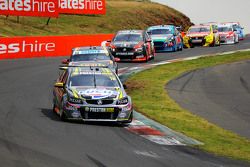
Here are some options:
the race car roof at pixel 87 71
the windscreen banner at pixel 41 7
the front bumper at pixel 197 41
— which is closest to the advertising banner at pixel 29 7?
the windscreen banner at pixel 41 7

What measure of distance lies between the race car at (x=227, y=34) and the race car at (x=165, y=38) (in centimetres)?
776

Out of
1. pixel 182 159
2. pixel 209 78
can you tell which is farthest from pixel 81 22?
pixel 182 159

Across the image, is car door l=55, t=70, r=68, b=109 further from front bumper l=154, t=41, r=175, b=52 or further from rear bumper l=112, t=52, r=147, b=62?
front bumper l=154, t=41, r=175, b=52

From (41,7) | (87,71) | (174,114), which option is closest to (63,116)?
(87,71)

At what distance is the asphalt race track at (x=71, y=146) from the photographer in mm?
11258

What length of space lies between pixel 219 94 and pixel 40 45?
48.2 feet

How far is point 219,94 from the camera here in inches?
898

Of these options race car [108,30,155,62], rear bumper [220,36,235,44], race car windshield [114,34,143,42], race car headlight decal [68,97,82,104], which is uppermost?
race car headlight decal [68,97,82,104]

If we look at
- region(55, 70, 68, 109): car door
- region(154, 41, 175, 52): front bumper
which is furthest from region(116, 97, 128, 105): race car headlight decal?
region(154, 41, 175, 52): front bumper

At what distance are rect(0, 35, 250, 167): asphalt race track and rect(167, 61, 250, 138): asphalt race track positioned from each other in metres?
3.58

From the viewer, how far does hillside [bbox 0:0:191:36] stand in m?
51.9

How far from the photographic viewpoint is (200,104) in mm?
20672

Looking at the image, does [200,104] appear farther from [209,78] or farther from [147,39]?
[147,39]

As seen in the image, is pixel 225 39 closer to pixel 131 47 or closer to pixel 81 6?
pixel 81 6
